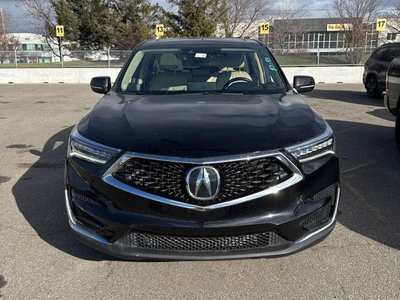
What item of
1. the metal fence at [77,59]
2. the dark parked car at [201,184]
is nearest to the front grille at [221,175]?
the dark parked car at [201,184]

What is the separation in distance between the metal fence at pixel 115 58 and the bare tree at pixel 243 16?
14141mm

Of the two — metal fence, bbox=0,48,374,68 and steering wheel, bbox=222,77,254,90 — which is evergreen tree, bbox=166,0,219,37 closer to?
metal fence, bbox=0,48,374,68

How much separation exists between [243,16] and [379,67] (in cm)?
3002

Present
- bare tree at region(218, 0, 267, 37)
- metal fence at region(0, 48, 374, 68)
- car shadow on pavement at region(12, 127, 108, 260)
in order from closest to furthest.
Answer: car shadow on pavement at region(12, 127, 108, 260)
metal fence at region(0, 48, 374, 68)
bare tree at region(218, 0, 267, 37)

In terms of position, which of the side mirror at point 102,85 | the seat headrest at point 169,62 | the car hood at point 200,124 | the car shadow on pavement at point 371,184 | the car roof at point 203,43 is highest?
the car roof at point 203,43

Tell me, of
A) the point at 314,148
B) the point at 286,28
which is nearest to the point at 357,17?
the point at 286,28

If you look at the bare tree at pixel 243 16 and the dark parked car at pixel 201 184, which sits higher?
the bare tree at pixel 243 16

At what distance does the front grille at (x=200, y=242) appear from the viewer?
278 centimetres

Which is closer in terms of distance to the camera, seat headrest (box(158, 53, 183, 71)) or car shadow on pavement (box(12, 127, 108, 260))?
car shadow on pavement (box(12, 127, 108, 260))

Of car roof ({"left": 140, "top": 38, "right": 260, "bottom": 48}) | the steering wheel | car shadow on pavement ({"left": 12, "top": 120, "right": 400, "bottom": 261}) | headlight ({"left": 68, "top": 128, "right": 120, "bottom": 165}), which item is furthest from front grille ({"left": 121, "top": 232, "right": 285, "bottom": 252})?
car roof ({"left": 140, "top": 38, "right": 260, "bottom": 48})

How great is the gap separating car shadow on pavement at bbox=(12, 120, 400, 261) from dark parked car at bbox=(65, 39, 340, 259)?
0.72 metres

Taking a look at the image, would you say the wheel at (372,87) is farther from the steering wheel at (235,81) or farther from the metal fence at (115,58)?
the steering wheel at (235,81)

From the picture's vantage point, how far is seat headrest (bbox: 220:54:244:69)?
4.61 m

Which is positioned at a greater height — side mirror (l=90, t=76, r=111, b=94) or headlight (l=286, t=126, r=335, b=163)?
side mirror (l=90, t=76, r=111, b=94)
